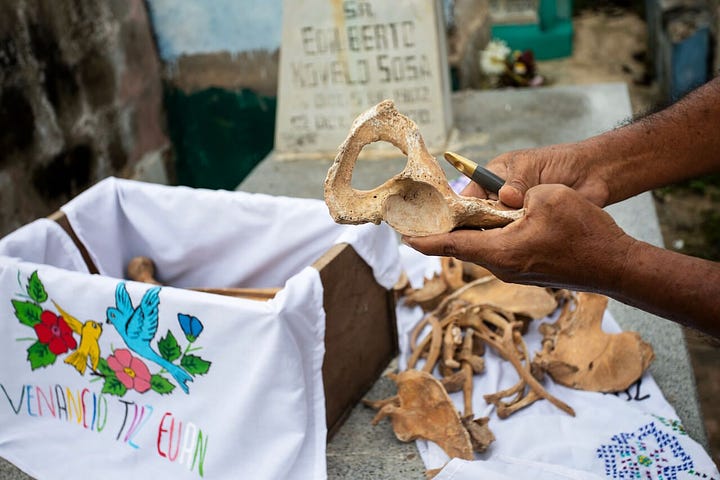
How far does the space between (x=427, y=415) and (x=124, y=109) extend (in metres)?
3.09

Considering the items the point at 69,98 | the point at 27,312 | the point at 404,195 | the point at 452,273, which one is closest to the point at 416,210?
the point at 404,195

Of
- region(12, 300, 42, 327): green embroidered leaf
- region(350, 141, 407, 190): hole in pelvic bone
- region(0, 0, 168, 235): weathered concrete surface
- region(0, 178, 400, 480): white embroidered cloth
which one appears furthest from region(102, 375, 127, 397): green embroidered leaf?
region(0, 0, 168, 235): weathered concrete surface

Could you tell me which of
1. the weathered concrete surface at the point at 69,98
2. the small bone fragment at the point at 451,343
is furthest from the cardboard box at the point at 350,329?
the weathered concrete surface at the point at 69,98

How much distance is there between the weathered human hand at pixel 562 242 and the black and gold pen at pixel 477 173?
20 centimetres

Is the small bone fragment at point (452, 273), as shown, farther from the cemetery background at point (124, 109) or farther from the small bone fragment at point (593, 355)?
the cemetery background at point (124, 109)

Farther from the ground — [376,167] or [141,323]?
[141,323]

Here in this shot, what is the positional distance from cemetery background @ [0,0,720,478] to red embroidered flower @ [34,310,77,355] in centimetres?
181

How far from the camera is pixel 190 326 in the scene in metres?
1.53

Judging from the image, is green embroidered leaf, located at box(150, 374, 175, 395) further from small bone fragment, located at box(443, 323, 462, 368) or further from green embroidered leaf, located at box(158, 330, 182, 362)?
small bone fragment, located at box(443, 323, 462, 368)

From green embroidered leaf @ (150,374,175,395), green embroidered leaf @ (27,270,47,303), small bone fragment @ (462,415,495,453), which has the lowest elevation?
small bone fragment @ (462,415,495,453)

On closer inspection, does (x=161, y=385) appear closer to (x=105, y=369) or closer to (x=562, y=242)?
(x=105, y=369)

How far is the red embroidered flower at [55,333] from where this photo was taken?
1.70 meters

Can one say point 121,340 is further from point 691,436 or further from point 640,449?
point 691,436

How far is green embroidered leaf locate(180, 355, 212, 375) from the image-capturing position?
60.9 inches
